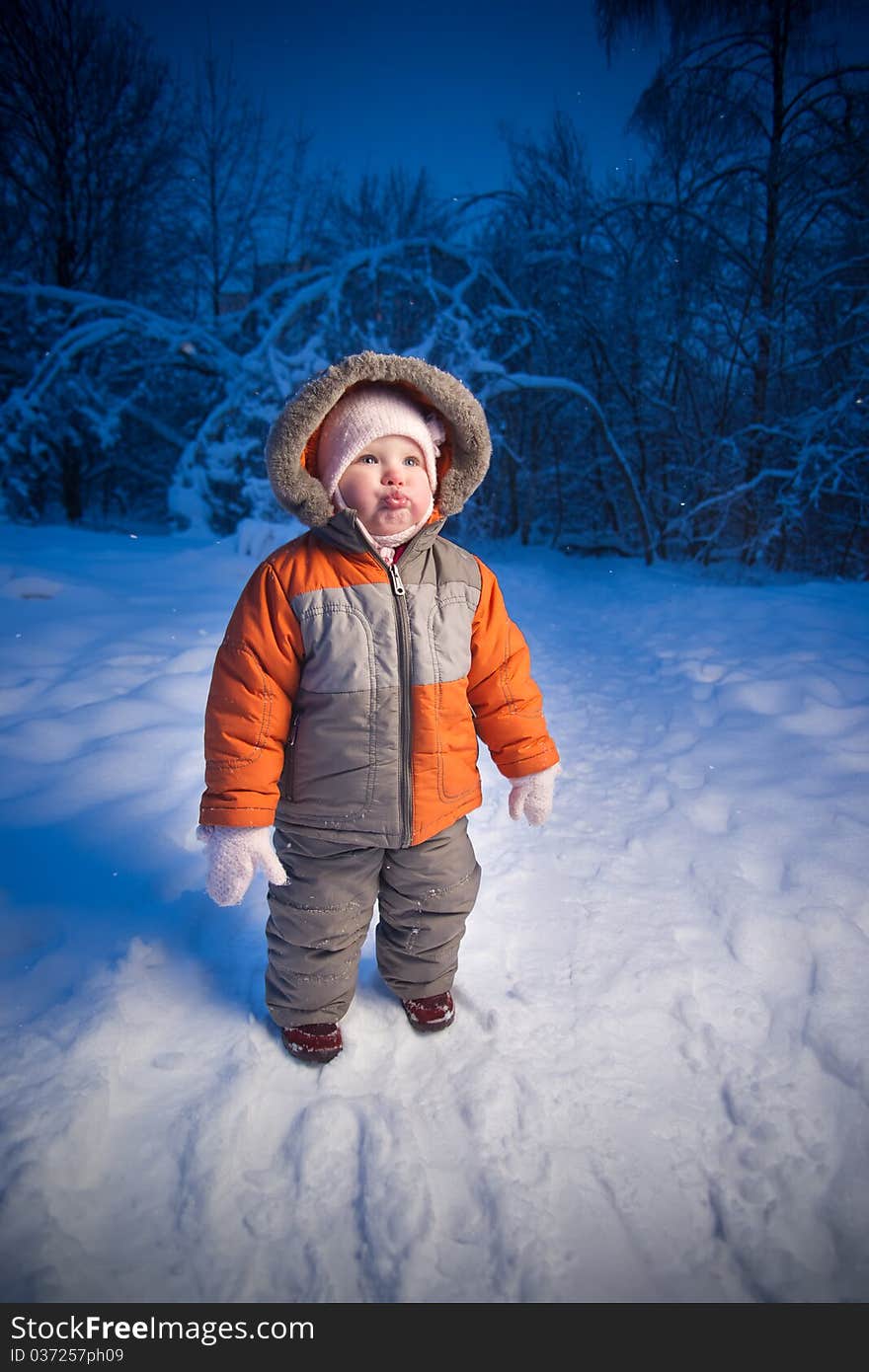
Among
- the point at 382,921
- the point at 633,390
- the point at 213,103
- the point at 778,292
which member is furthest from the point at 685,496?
the point at 213,103

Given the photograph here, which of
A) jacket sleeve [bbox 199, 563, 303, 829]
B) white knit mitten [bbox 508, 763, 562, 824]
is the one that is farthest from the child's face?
white knit mitten [bbox 508, 763, 562, 824]

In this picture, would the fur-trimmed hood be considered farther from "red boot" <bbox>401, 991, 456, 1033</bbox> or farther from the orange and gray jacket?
"red boot" <bbox>401, 991, 456, 1033</bbox>

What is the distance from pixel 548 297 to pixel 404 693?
10.1 m

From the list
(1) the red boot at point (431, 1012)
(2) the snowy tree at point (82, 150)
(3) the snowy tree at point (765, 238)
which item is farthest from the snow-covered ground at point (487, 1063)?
(2) the snowy tree at point (82, 150)

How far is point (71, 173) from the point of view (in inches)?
405

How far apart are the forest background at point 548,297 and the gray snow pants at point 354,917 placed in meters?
6.68

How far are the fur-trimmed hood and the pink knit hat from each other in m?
0.03

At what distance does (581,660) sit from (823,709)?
1.75 meters

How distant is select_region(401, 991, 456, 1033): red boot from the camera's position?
1.69m

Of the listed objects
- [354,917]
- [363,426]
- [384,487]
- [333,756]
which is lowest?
[354,917]

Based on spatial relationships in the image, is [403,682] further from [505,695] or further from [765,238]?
[765,238]

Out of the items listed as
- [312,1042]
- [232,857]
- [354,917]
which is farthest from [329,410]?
[312,1042]

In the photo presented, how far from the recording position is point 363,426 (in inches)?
56.9
